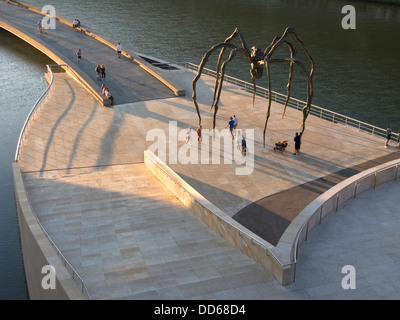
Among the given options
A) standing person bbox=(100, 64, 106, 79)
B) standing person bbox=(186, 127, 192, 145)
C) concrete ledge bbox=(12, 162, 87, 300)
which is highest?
standing person bbox=(100, 64, 106, 79)

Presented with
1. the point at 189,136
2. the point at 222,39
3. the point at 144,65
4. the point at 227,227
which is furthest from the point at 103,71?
the point at 222,39

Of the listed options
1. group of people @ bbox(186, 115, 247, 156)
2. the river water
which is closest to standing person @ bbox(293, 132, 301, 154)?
group of people @ bbox(186, 115, 247, 156)

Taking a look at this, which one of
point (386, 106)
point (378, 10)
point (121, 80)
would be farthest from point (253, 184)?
point (378, 10)

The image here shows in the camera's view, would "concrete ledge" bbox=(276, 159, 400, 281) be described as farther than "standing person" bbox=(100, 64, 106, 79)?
No

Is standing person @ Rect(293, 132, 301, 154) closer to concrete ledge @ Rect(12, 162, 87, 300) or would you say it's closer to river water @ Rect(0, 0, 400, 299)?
river water @ Rect(0, 0, 400, 299)

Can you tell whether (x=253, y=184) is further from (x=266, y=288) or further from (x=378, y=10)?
(x=378, y=10)

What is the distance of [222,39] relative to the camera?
192ft

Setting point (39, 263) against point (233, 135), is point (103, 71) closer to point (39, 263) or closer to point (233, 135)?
point (233, 135)

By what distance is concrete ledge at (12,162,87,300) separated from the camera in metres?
14.1

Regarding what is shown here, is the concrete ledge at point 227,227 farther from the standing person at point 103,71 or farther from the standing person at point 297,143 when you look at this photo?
the standing person at point 103,71

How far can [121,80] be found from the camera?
3762 centimetres

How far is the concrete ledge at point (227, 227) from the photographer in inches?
588

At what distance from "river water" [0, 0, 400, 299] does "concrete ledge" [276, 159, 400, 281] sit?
1108 centimetres

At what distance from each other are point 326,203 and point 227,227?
3.48 meters
